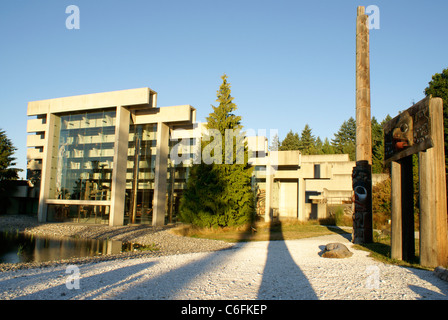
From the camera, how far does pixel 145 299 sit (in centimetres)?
583

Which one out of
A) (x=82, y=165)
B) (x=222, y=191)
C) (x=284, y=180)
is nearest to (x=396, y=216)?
(x=222, y=191)

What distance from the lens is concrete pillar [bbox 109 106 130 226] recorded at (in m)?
26.1

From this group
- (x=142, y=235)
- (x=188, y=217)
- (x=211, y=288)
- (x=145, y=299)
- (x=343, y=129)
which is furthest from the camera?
(x=343, y=129)

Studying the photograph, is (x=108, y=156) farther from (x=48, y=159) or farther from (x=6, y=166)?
(x=6, y=166)

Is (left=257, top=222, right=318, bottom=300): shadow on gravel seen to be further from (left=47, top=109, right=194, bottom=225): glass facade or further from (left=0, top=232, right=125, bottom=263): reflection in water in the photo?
(left=47, top=109, right=194, bottom=225): glass facade

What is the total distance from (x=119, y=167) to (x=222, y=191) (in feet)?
32.9

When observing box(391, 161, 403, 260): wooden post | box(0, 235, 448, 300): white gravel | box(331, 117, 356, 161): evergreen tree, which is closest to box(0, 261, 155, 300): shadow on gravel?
box(0, 235, 448, 300): white gravel

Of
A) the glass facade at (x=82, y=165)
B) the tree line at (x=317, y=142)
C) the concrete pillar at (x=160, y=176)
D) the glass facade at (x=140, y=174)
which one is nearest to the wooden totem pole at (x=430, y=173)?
the concrete pillar at (x=160, y=176)

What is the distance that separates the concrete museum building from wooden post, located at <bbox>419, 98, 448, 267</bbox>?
2006cm

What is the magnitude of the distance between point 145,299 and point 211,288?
134 centimetres

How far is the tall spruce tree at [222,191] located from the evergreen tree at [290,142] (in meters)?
63.1

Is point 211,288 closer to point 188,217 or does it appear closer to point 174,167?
point 188,217

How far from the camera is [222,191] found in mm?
21500
